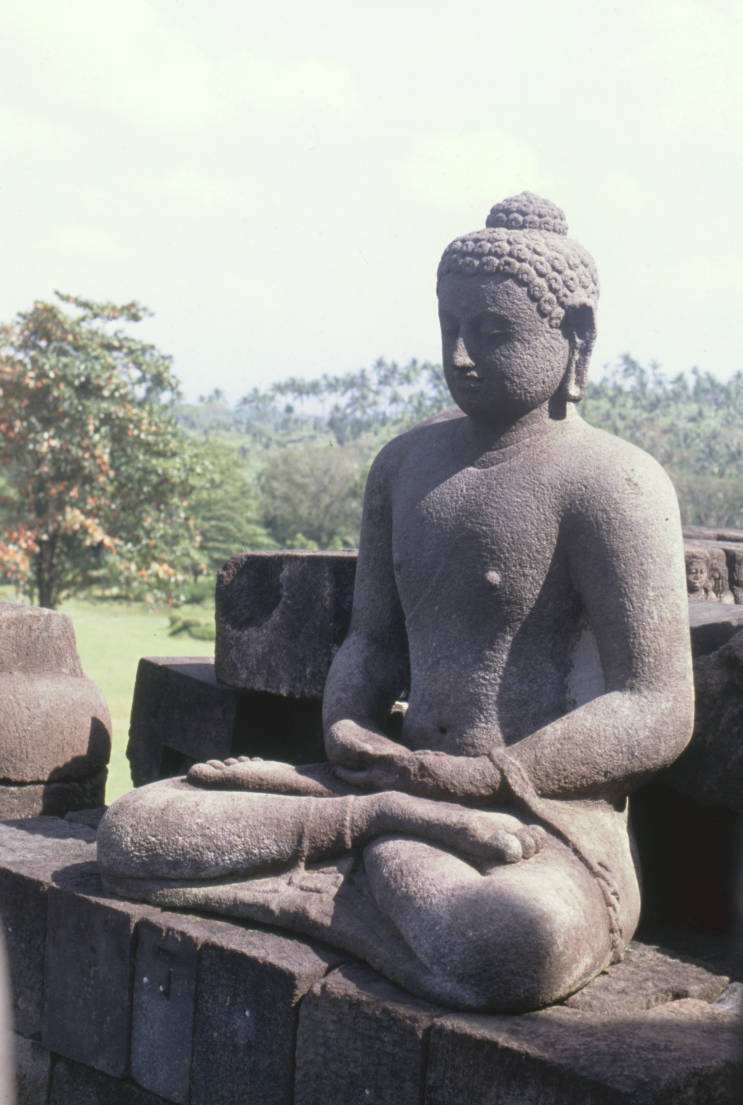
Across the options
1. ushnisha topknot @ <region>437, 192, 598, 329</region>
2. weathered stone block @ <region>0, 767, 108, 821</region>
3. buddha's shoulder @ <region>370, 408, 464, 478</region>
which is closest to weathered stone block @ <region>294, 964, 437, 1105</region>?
buddha's shoulder @ <region>370, 408, 464, 478</region>

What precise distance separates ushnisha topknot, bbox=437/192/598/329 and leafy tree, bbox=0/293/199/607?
9.20 m

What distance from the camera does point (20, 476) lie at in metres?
12.3

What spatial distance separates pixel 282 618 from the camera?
13.3 ft

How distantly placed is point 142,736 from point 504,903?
8.60ft

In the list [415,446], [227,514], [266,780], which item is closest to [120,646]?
[415,446]

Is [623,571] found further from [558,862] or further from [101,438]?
[101,438]

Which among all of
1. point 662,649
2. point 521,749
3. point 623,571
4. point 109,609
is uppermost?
point 623,571

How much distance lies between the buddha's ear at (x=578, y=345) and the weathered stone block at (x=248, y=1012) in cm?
148

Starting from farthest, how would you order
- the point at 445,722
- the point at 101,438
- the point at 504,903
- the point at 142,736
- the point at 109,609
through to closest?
1. the point at 109,609
2. the point at 101,438
3. the point at 142,736
4. the point at 445,722
5. the point at 504,903

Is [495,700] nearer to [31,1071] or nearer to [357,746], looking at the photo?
[357,746]

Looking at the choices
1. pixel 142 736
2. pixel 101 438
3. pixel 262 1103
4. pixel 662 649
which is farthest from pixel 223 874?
pixel 101 438

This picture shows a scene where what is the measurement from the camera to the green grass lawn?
933 centimetres

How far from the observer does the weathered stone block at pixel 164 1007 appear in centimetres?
278

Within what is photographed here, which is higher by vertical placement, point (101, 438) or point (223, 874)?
point (101, 438)
